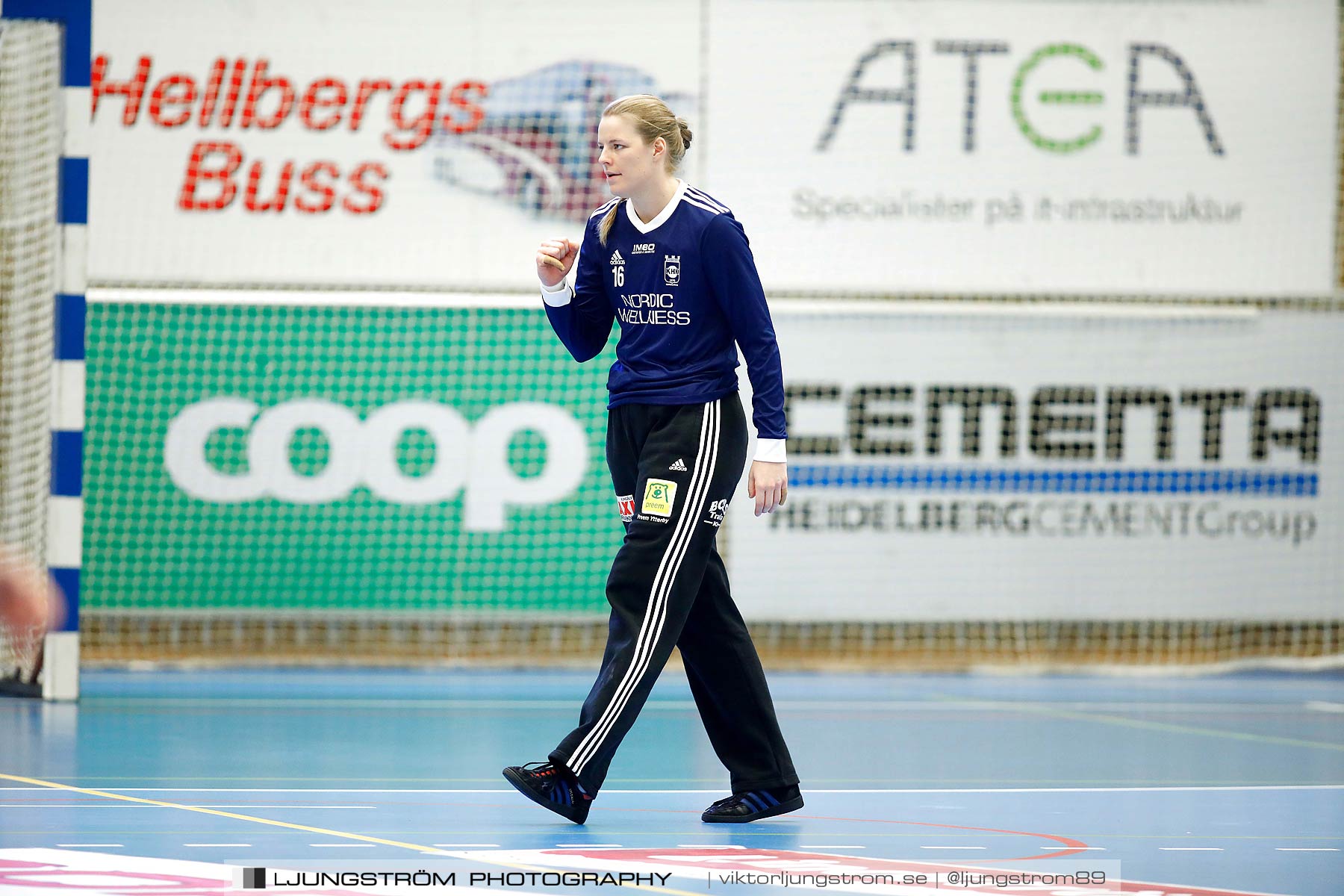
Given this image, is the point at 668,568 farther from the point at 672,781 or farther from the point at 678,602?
the point at 672,781

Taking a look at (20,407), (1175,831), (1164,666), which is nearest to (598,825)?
(1175,831)

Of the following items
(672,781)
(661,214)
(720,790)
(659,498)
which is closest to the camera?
(659,498)

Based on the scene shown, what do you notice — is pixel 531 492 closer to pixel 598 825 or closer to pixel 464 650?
pixel 464 650

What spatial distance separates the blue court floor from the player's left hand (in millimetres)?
847

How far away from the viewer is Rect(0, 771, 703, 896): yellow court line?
362 centimetres

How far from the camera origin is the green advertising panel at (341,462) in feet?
31.8

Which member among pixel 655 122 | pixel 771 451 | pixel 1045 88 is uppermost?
pixel 1045 88

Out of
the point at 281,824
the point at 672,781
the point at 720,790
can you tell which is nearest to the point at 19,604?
the point at 281,824

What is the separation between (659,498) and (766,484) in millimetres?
278

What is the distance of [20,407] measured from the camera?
307 inches

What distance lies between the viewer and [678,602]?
435 centimetres

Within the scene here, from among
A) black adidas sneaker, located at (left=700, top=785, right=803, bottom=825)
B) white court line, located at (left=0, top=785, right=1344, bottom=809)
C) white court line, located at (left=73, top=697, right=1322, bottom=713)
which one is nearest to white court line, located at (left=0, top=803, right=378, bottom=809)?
white court line, located at (left=0, top=785, right=1344, bottom=809)

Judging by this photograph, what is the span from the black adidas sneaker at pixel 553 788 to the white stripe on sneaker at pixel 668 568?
0.15 metres

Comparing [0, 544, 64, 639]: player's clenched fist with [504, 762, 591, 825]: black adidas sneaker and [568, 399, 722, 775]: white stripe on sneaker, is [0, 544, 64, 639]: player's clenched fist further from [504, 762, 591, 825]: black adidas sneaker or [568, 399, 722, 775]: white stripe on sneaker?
[568, 399, 722, 775]: white stripe on sneaker
